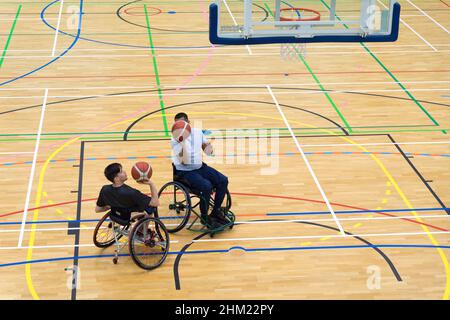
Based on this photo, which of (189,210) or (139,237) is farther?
(189,210)

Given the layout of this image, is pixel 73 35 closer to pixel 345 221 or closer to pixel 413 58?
pixel 413 58

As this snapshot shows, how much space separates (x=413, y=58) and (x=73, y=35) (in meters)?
7.24

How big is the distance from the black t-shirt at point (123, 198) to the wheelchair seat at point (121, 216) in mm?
59

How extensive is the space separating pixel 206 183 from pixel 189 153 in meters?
0.44

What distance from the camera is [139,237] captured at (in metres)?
9.87

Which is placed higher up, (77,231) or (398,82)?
(398,82)

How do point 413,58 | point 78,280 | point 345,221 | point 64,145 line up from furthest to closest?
1. point 413,58
2. point 64,145
3. point 345,221
4. point 78,280

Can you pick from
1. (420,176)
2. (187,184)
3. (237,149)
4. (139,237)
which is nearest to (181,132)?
(187,184)

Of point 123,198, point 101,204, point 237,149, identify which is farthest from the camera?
point 237,149

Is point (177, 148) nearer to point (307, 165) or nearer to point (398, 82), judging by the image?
point (307, 165)

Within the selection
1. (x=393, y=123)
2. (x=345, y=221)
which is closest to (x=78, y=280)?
(x=345, y=221)

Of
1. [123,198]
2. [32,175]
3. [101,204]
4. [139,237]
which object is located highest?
[123,198]

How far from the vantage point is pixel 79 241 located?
10.5m

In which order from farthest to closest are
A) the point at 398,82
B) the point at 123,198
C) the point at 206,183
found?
the point at 398,82 < the point at 206,183 < the point at 123,198
